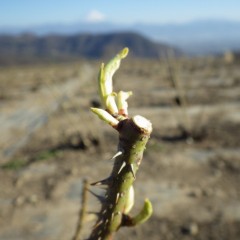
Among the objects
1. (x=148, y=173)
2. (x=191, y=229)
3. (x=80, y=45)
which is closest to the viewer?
(x=191, y=229)

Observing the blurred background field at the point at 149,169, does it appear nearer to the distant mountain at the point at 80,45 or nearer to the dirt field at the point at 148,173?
the dirt field at the point at 148,173

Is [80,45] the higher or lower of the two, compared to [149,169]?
lower

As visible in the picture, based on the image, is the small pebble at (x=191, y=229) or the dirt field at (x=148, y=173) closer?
the small pebble at (x=191, y=229)

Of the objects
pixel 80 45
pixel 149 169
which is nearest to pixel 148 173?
pixel 149 169

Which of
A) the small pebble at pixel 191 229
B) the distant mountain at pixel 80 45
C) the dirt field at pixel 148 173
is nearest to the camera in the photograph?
the small pebble at pixel 191 229

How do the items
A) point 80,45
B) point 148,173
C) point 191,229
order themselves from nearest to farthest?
point 191,229
point 148,173
point 80,45

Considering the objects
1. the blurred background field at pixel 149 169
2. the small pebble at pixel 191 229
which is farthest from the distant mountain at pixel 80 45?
the small pebble at pixel 191 229

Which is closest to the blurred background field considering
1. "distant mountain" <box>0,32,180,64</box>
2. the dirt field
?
the dirt field

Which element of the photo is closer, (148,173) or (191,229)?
(191,229)

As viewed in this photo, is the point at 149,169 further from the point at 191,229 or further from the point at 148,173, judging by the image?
the point at 191,229
